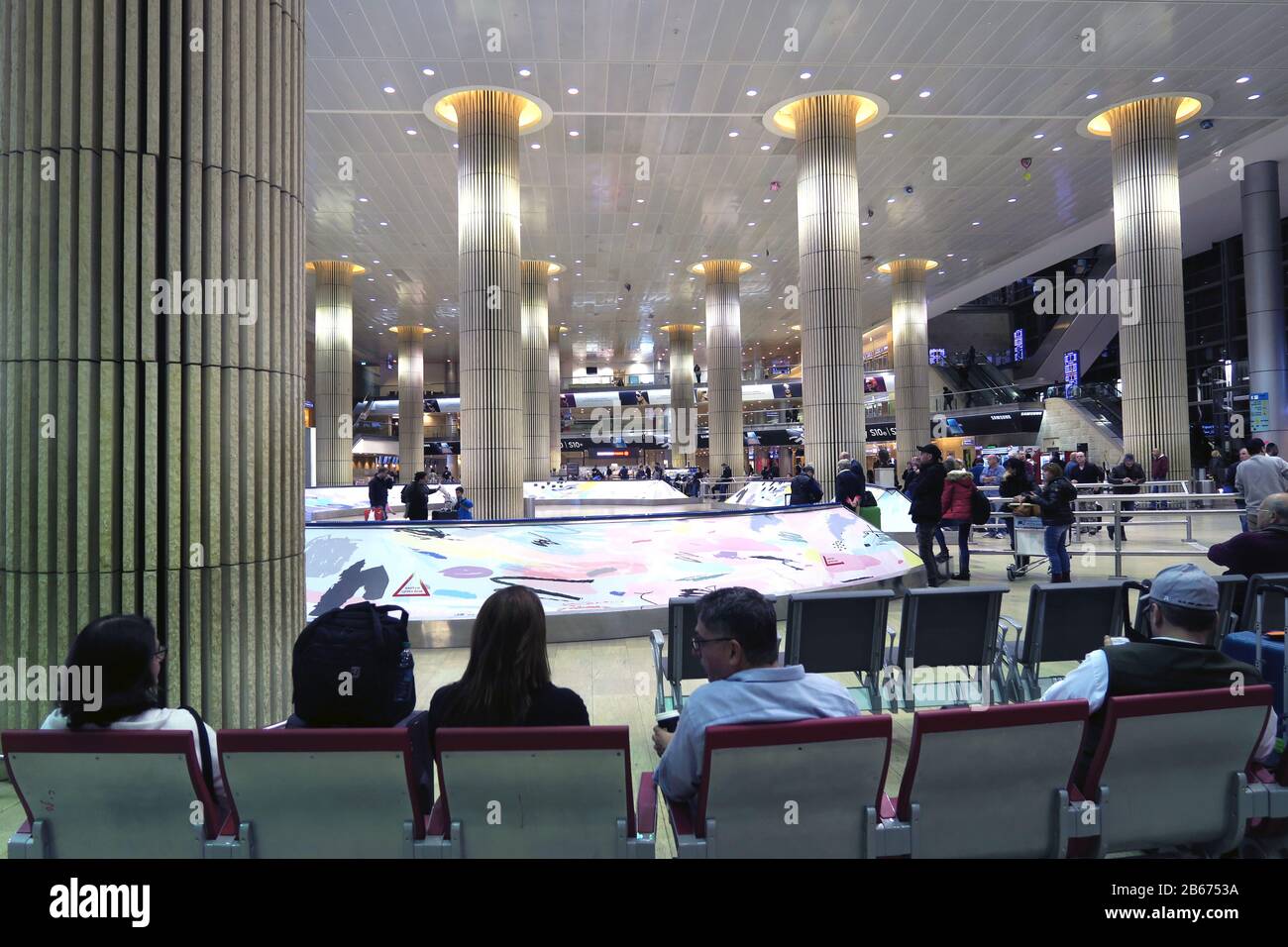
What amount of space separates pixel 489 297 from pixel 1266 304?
21117 mm

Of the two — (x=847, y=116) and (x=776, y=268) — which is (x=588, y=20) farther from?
(x=776, y=268)

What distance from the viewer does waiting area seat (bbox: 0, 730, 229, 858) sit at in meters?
2.10

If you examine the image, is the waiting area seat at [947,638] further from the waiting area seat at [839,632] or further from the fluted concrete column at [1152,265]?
the fluted concrete column at [1152,265]

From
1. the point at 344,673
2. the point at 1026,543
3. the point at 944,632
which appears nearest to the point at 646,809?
the point at 344,673

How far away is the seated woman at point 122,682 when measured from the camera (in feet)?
7.36

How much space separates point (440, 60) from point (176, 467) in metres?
12.3

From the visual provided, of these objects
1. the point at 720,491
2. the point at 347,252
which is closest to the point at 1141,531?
the point at 720,491

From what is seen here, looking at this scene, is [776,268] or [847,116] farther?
[776,268]

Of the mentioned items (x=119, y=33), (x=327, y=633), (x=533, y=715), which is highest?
(x=119, y=33)

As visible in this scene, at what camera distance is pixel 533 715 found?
7.79 ft

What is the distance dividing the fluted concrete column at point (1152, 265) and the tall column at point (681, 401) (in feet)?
71.5

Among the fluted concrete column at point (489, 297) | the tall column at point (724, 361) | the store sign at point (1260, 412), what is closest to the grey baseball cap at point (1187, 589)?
the fluted concrete column at point (489, 297)

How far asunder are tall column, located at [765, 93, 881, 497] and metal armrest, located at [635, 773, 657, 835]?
46.3 ft
